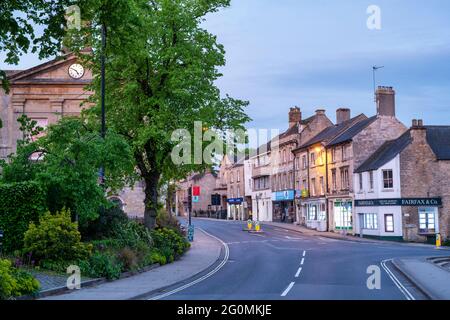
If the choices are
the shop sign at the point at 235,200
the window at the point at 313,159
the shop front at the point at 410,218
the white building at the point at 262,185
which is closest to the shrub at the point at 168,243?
the shop front at the point at 410,218

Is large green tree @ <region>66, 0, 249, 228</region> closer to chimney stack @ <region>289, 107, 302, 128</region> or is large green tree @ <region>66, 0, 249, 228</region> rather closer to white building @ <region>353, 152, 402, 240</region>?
white building @ <region>353, 152, 402, 240</region>

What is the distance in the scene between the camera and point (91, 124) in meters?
29.8

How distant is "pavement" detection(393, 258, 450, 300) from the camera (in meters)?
17.1

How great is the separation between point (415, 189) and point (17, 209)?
37248mm

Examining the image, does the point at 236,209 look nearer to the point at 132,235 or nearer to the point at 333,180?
the point at 333,180

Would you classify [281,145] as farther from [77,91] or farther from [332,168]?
[77,91]

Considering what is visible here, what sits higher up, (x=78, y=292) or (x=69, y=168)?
(x=69, y=168)

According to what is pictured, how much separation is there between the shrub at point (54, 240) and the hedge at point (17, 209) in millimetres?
554

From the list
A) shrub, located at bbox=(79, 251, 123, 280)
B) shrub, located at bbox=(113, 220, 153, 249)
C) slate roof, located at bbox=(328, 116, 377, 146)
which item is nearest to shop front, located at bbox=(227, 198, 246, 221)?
slate roof, located at bbox=(328, 116, 377, 146)

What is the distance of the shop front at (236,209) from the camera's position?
96262 mm

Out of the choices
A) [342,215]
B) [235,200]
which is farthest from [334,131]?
[235,200]

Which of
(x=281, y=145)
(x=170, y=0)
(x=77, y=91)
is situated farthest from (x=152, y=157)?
(x=281, y=145)

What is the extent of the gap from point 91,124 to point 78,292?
1392 centimetres

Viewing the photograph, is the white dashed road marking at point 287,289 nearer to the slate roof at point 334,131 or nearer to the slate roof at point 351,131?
the slate roof at point 351,131
